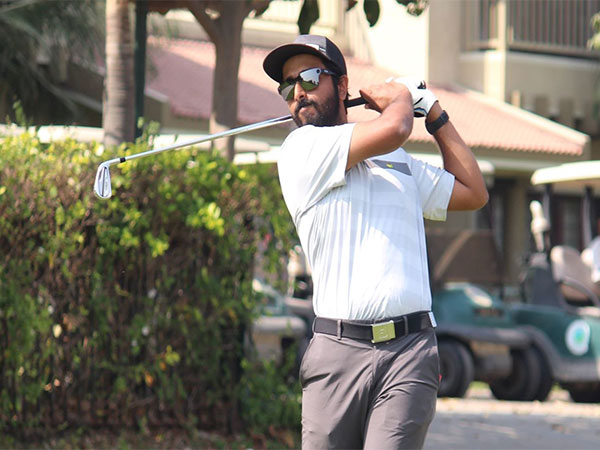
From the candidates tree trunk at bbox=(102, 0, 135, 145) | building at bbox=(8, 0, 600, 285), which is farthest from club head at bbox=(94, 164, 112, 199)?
building at bbox=(8, 0, 600, 285)

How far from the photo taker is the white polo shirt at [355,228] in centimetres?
353

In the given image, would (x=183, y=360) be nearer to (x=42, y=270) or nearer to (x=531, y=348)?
(x=42, y=270)

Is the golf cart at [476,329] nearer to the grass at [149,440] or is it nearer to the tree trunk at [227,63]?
the tree trunk at [227,63]

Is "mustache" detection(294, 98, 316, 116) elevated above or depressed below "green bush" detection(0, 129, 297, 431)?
above

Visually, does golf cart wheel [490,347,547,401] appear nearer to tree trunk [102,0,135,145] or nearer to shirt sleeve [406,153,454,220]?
tree trunk [102,0,135,145]

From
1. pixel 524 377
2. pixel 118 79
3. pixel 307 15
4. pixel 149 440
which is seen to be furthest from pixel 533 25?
pixel 149 440

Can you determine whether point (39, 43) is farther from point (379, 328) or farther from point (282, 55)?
point (379, 328)

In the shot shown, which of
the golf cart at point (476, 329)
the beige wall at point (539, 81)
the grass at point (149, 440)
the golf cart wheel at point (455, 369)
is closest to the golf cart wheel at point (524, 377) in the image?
the golf cart at point (476, 329)

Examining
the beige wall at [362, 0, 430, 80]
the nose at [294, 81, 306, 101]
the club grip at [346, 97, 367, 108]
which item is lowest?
the club grip at [346, 97, 367, 108]

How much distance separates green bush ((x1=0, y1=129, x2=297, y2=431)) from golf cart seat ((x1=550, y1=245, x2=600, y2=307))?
4864mm

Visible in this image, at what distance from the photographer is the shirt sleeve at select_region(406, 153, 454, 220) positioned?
3738mm

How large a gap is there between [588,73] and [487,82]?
7.28 ft

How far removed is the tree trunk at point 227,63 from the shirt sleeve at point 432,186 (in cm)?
390

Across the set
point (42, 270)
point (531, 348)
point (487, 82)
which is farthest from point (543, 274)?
point (487, 82)
